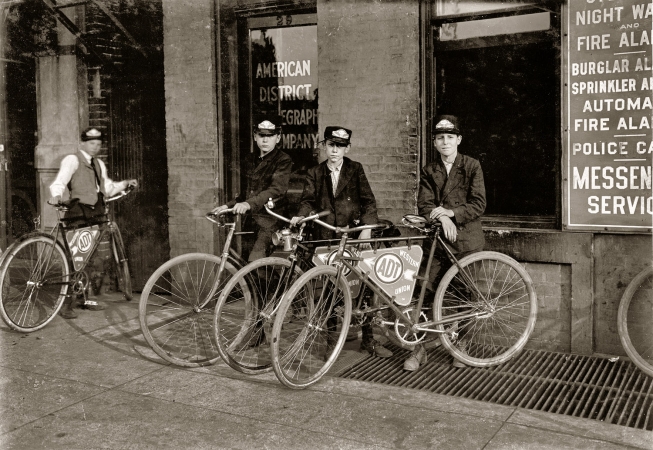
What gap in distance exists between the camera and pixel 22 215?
980 centimetres

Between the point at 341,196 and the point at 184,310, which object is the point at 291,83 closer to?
the point at 341,196

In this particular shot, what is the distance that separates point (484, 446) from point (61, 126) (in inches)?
269

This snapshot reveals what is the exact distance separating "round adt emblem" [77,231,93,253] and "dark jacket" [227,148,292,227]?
1.96 metres

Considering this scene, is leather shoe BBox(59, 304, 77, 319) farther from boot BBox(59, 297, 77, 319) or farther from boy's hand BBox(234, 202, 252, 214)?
boy's hand BBox(234, 202, 252, 214)

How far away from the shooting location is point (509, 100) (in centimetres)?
634

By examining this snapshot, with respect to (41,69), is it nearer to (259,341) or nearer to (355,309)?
(259,341)

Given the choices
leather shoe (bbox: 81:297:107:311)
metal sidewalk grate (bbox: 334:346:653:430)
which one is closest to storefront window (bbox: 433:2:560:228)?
metal sidewalk grate (bbox: 334:346:653:430)

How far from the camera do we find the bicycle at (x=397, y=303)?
205 inches

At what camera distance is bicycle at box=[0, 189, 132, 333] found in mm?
6773

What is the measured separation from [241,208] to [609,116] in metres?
3.11

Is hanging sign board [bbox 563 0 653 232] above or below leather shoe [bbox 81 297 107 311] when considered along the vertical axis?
above

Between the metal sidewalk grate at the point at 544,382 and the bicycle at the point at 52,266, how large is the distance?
3.03 metres

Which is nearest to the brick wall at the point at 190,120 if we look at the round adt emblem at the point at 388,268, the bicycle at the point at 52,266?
the bicycle at the point at 52,266


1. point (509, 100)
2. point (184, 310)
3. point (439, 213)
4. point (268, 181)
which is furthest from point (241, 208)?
point (509, 100)
